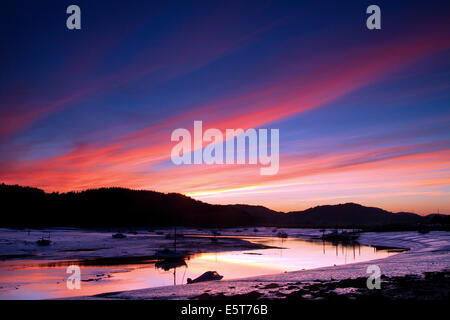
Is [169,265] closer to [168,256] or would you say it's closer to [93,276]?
[168,256]

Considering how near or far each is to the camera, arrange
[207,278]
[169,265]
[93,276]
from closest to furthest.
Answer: [207,278] → [93,276] → [169,265]

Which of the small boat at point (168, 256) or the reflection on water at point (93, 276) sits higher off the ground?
the reflection on water at point (93, 276)

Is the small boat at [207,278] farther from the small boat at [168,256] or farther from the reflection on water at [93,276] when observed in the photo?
the small boat at [168,256]

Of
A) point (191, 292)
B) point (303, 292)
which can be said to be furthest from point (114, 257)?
point (303, 292)

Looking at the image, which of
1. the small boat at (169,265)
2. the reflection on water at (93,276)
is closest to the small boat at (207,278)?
the reflection on water at (93,276)

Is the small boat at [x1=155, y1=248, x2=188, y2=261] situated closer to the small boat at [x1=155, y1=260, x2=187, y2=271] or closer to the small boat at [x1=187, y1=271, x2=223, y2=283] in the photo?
the small boat at [x1=155, y1=260, x2=187, y2=271]

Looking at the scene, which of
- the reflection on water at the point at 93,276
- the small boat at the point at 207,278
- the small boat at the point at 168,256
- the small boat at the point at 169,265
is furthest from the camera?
the small boat at the point at 168,256

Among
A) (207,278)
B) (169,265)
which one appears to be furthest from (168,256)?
(207,278)

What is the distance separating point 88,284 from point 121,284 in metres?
2.41

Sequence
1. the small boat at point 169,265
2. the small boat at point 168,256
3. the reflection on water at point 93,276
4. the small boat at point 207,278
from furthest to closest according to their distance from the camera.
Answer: the small boat at point 168,256
the small boat at point 169,265
the small boat at point 207,278
the reflection on water at point 93,276
